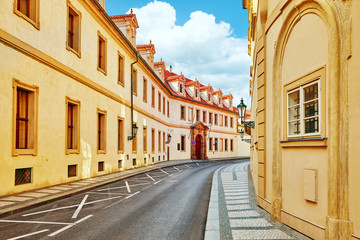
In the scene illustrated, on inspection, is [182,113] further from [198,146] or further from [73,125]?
[73,125]

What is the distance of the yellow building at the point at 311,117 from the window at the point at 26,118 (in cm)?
815

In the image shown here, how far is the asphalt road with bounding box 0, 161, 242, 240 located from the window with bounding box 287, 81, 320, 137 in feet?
10.0

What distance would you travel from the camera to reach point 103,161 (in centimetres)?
1706

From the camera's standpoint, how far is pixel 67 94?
1336cm

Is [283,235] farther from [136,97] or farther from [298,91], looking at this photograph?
[136,97]

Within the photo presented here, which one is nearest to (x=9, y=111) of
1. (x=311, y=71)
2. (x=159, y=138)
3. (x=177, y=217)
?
(x=177, y=217)

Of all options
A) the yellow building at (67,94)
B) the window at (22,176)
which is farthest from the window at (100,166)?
the window at (22,176)

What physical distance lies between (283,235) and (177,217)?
279 centimetres

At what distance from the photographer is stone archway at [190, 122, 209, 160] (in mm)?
42812

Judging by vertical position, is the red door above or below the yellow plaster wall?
below

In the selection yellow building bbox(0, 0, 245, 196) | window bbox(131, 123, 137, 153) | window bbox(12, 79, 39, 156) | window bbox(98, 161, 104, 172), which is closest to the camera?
yellow building bbox(0, 0, 245, 196)

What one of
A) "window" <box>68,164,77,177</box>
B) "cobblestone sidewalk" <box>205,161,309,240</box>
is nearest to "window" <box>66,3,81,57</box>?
"window" <box>68,164,77,177</box>

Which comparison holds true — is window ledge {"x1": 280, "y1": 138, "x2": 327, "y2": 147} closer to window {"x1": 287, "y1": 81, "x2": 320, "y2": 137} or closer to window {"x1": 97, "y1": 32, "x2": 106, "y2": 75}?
window {"x1": 287, "y1": 81, "x2": 320, "y2": 137}

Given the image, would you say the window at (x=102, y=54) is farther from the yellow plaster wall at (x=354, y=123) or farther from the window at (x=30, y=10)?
the yellow plaster wall at (x=354, y=123)
